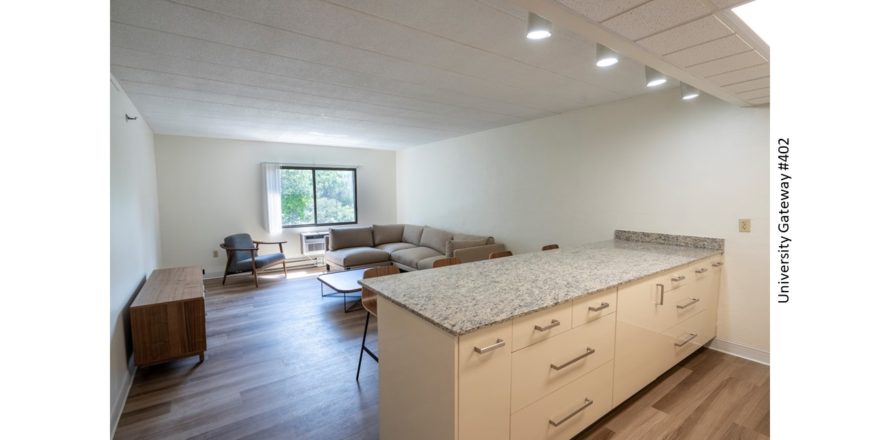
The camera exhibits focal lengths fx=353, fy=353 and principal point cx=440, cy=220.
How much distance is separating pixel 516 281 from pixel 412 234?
179 inches

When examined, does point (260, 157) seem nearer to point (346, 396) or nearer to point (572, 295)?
point (346, 396)

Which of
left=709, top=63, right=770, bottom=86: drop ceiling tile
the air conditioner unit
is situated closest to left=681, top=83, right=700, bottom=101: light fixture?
left=709, top=63, right=770, bottom=86: drop ceiling tile

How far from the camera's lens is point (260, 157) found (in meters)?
5.86

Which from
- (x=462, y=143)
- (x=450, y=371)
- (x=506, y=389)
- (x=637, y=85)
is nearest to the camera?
(x=450, y=371)

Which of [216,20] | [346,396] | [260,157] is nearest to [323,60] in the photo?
[216,20]

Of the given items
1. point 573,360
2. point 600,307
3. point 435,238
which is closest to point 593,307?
point 600,307

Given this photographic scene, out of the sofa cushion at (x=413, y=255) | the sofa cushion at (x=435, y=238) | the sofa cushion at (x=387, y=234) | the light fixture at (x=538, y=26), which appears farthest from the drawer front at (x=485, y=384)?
the sofa cushion at (x=387, y=234)

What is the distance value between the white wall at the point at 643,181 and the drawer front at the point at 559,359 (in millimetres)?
1640

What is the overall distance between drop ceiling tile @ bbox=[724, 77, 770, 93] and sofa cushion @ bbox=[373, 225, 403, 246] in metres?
5.18

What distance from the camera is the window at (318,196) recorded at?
20.3 feet

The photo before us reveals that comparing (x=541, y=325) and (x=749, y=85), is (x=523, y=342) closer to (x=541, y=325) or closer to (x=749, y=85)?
(x=541, y=325)

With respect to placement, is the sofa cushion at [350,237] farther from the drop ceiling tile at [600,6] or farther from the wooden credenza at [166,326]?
the drop ceiling tile at [600,6]
